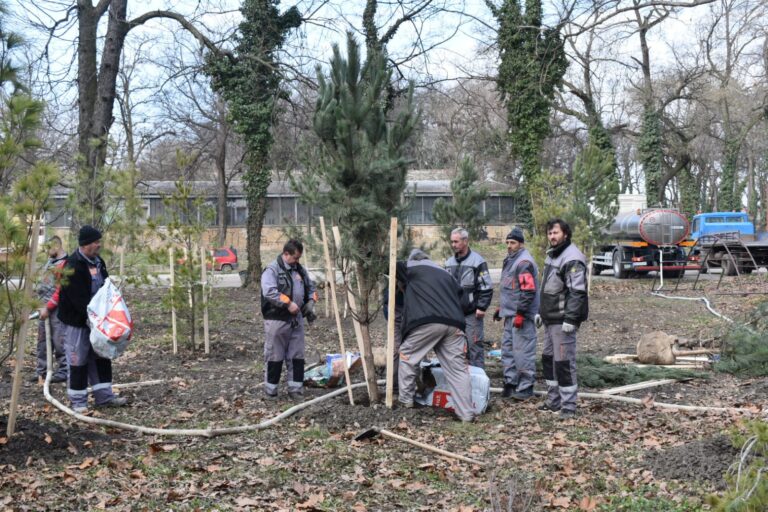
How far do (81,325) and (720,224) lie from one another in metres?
27.2

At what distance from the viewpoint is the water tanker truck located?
26031 mm

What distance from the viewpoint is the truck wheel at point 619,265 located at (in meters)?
27.0

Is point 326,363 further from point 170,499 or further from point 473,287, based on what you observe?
point 170,499

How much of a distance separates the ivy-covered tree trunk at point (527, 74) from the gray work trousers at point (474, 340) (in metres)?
17.7

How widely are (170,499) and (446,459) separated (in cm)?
216

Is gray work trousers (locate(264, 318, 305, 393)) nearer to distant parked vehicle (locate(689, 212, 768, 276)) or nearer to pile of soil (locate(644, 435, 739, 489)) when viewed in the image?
pile of soil (locate(644, 435, 739, 489))

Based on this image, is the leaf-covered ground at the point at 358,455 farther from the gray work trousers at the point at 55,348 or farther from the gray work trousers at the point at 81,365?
the gray work trousers at the point at 55,348

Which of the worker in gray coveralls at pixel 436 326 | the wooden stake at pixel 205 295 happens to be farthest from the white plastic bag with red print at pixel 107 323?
the wooden stake at pixel 205 295

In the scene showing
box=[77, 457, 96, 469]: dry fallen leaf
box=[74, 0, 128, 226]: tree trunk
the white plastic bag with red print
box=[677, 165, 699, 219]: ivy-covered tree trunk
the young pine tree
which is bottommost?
box=[77, 457, 96, 469]: dry fallen leaf

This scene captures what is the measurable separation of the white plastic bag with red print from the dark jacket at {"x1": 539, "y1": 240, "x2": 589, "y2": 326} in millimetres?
4116

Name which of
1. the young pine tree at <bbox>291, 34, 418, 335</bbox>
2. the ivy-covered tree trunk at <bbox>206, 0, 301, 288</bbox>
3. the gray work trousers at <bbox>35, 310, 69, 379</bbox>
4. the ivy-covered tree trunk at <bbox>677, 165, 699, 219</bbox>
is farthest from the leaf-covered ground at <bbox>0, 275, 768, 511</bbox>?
the ivy-covered tree trunk at <bbox>677, 165, 699, 219</bbox>

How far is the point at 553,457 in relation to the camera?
6164 millimetres

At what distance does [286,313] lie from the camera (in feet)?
26.8

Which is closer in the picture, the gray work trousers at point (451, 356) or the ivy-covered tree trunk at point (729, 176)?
the gray work trousers at point (451, 356)
